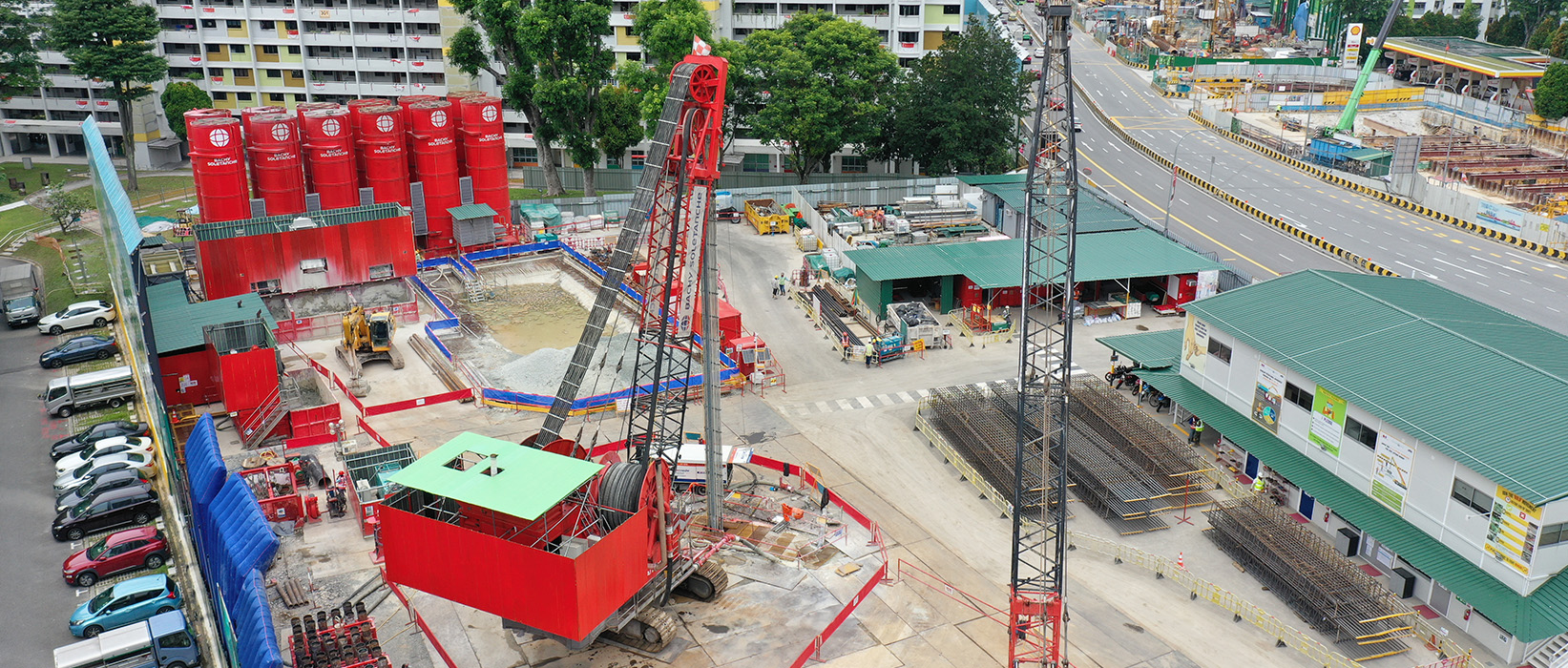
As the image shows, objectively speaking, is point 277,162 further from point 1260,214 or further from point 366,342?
point 1260,214

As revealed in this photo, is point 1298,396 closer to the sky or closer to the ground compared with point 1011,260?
closer to the ground

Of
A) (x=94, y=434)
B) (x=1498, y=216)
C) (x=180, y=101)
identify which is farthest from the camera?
(x=180, y=101)

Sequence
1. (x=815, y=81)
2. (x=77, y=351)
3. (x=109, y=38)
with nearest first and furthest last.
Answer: (x=77, y=351), (x=815, y=81), (x=109, y=38)

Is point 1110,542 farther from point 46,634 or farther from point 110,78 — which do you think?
point 110,78

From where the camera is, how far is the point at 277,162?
235 feet

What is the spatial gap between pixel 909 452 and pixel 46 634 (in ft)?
105

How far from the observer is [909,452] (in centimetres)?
5119

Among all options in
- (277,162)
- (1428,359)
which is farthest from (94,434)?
(1428,359)

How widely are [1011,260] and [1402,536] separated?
31.1 m

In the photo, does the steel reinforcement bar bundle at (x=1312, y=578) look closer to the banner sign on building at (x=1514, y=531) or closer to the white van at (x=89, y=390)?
the banner sign on building at (x=1514, y=531)

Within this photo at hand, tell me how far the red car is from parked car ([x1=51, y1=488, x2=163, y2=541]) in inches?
51.4

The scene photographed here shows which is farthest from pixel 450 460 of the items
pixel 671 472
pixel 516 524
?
pixel 671 472

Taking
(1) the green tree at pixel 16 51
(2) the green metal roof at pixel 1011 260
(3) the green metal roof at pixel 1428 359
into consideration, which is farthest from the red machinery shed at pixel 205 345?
(1) the green tree at pixel 16 51

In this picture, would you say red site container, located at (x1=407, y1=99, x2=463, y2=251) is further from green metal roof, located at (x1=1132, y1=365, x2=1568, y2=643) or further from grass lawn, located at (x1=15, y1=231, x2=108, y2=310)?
green metal roof, located at (x1=1132, y1=365, x2=1568, y2=643)
